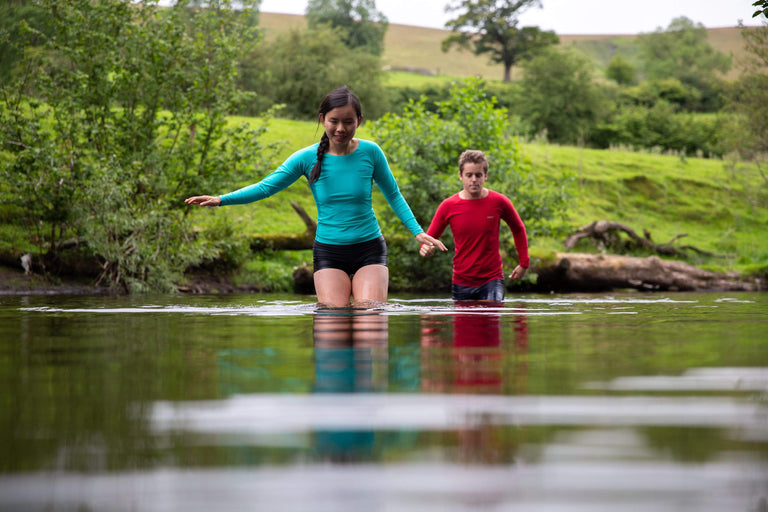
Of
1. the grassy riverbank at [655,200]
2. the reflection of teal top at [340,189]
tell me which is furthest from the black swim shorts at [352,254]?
the grassy riverbank at [655,200]

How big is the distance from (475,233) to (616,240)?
54.6ft

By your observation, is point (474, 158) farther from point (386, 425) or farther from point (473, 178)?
point (386, 425)

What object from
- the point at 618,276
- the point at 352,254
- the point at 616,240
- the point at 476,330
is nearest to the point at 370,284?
the point at 352,254

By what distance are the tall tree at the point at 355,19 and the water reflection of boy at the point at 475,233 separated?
2767 inches

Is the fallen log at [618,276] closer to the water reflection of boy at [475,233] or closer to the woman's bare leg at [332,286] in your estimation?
the water reflection of boy at [475,233]

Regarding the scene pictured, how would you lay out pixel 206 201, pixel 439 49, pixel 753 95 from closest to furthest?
pixel 206 201, pixel 753 95, pixel 439 49

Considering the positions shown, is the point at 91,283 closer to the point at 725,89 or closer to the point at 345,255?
the point at 345,255

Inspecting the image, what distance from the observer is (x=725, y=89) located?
27.8 meters

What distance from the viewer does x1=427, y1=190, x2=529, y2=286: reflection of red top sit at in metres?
8.70

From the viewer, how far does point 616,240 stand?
2430cm

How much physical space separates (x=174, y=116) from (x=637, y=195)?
902 inches

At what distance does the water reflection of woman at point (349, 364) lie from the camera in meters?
2.04

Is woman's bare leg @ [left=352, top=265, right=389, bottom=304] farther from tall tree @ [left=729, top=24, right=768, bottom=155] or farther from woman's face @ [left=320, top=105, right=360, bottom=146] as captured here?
tall tree @ [left=729, top=24, right=768, bottom=155]

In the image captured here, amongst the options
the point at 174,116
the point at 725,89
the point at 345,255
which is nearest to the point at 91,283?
the point at 174,116
